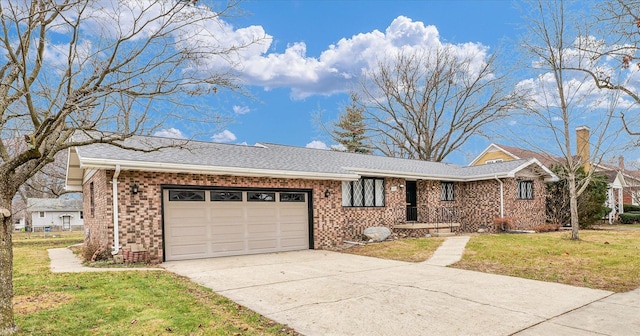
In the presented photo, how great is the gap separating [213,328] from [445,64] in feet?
101

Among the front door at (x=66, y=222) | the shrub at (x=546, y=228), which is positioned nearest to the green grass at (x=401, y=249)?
the shrub at (x=546, y=228)

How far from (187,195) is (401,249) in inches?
275

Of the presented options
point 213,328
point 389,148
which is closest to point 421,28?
point 389,148

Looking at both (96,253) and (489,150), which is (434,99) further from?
(96,253)

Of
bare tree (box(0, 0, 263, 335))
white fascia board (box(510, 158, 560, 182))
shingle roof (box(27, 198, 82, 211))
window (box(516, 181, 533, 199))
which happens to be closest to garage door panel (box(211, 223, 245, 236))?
bare tree (box(0, 0, 263, 335))

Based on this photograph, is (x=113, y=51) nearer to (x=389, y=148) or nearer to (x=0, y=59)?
(x=0, y=59)

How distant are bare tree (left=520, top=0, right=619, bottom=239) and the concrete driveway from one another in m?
9.51

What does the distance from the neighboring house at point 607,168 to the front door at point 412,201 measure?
290 inches

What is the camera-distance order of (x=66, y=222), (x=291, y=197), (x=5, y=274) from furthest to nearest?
(x=66, y=222) < (x=291, y=197) < (x=5, y=274)

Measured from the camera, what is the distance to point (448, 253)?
11875 millimetres

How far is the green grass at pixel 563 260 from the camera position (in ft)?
27.1

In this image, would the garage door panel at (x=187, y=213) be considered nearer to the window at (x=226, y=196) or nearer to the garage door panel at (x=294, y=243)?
the window at (x=226, y=196)

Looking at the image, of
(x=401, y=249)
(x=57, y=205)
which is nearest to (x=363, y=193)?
(x=401, y=249)

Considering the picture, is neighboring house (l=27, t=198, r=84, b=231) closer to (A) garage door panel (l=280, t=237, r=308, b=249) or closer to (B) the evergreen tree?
(B) the evergreen tree
